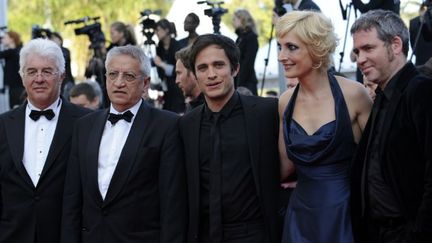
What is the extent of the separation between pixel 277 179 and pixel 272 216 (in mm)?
235

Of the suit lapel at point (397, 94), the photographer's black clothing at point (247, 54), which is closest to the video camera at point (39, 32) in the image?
the photographer's black clothing at point (247, 54)

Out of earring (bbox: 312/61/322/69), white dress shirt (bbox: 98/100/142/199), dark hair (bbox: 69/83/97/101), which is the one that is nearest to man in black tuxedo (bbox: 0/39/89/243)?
white dress shirt (bbox: 98/100/142/199)

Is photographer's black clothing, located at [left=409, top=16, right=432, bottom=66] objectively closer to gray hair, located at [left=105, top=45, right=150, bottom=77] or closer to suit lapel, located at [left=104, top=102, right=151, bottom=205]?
gray hair, located at [left=105, top=45, right=150, bottom=77]

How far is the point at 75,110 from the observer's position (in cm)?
571

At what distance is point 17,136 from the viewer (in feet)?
18.1

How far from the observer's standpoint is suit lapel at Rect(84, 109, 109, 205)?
508cm

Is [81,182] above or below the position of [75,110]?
below

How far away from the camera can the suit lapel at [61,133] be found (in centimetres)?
543

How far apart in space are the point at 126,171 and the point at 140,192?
15 centimetres

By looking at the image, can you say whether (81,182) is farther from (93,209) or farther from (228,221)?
(228,221)

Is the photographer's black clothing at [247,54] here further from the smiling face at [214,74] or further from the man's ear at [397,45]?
the man's ear at [397,45]

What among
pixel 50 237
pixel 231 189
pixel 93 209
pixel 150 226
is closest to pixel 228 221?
pixel 231 189

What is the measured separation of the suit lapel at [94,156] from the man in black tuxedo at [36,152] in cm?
36

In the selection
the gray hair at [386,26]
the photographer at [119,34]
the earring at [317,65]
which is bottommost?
the earring at [317,65]
